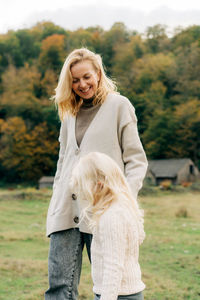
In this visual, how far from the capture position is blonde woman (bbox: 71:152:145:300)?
2.09 meters

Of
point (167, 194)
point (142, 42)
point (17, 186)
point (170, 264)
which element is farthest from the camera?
point (142, 42)

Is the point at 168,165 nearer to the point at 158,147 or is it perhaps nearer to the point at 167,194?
the point at 158,147

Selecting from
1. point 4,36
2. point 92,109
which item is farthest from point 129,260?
point 4,36

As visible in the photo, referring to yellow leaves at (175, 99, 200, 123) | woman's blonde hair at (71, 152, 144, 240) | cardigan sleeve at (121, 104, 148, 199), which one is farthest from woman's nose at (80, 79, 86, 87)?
yellow leaves at (175, 99, 200, 123)

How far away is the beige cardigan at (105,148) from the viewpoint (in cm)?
275

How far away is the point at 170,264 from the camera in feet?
19.6

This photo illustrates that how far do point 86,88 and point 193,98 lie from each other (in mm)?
37362

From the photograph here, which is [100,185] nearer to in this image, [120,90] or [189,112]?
[120,90]

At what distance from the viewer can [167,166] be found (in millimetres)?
34938

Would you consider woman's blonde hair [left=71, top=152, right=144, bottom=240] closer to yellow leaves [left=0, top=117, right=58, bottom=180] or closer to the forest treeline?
the forest treeline

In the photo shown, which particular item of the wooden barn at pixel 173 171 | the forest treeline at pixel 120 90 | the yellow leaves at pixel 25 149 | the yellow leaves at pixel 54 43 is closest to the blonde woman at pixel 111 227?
the wooden barn at pixel 173 171

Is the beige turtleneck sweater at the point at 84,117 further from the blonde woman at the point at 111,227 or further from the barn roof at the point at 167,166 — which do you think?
the barn roof at the point at 167,166

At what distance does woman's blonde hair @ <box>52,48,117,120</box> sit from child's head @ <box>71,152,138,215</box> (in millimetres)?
741

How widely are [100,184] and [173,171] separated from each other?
107 ft
